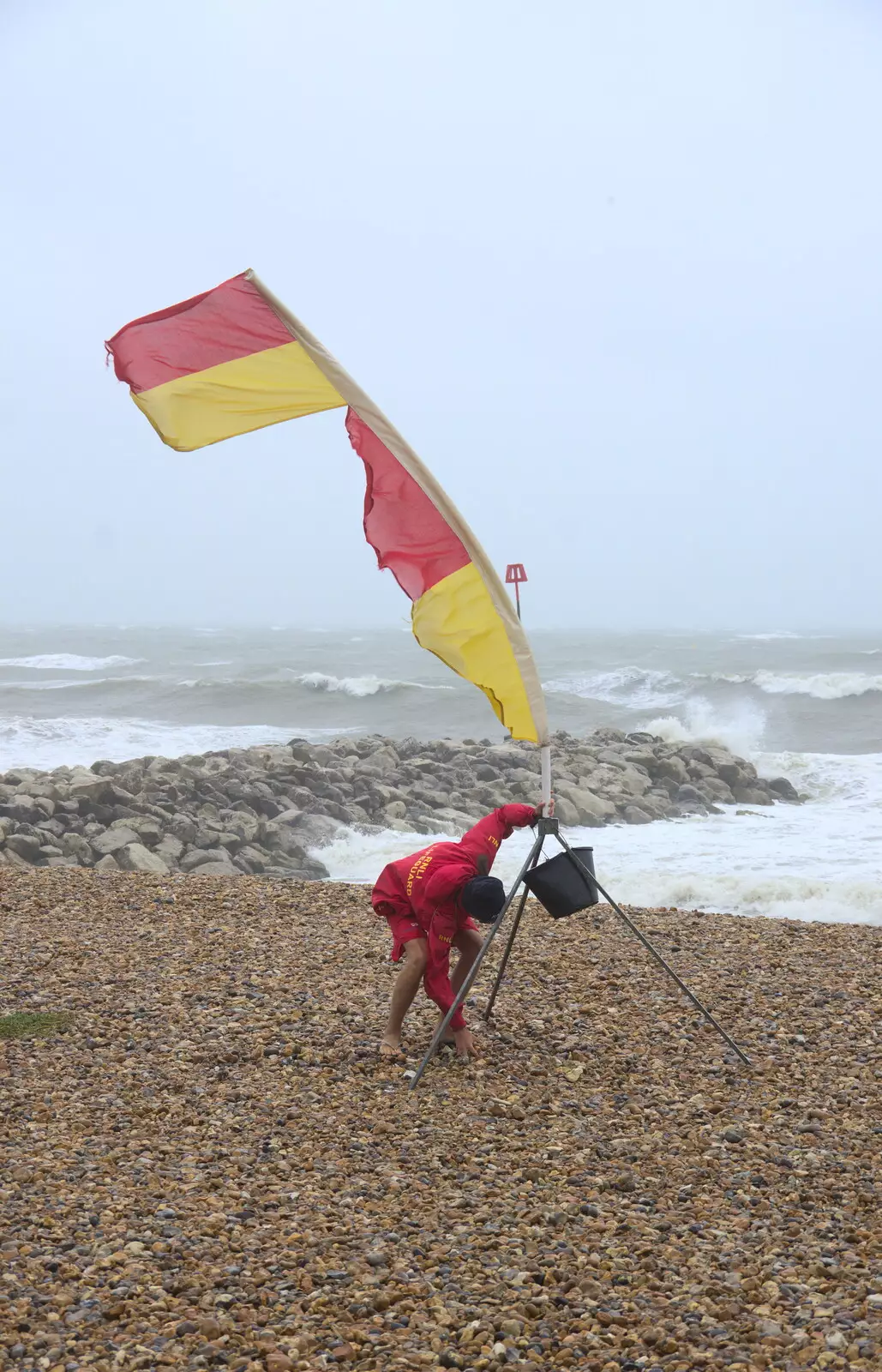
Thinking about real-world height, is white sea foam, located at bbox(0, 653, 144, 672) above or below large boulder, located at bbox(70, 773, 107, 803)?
above

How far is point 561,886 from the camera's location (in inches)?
193

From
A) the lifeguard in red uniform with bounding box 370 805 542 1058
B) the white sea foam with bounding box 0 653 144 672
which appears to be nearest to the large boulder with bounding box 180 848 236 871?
the lifeguard in red uniform with bounding box 370 805 542 1058

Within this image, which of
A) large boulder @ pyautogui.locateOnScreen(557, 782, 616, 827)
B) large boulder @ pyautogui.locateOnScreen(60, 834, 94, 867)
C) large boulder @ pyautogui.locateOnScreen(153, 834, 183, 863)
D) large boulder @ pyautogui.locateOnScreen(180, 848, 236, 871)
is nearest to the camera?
large boulder @ pyautogui.locateOnScreen(60, 834, 94, 867)

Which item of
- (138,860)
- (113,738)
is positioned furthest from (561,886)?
(113,738)

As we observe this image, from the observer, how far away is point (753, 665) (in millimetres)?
42000

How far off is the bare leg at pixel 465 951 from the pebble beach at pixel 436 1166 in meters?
0.33

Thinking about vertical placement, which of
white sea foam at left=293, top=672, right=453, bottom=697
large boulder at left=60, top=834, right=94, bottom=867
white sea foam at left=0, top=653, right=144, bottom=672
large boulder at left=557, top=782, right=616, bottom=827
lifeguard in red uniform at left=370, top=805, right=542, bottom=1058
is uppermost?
white sea foam at left=0, top=653, right=144, bottom=672

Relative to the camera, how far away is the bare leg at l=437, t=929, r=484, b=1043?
5.12 m

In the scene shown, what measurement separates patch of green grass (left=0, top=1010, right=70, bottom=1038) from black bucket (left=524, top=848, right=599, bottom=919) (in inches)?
102

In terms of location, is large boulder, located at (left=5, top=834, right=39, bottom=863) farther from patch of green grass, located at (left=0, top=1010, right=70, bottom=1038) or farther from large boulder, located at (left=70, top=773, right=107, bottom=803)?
patch of green grass, located at (left=0, top=1010, right=70, bottom=1038)

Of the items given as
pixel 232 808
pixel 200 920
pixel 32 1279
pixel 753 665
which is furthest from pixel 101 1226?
pixel 753 665

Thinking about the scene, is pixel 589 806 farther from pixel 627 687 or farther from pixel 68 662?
pixel 68 662

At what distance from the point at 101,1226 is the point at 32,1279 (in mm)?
348

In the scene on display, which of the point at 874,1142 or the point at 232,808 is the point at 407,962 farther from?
the point at 232,808
